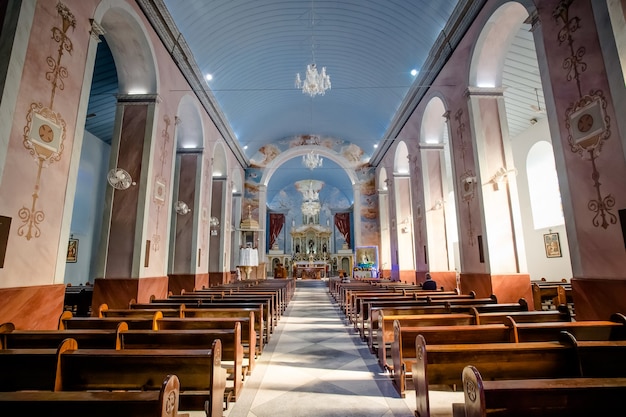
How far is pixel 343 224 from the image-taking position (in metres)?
22.0

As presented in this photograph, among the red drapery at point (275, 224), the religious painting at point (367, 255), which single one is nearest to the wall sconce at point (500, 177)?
the religious painting at point (367, 255)

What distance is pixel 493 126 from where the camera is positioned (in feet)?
19.2

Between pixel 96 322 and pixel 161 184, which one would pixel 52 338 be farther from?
pixel 161 184

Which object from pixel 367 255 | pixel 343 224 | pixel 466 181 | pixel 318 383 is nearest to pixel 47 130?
pixel 318 383

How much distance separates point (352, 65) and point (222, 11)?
4.10 metres

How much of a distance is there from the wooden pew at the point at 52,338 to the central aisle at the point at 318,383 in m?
1.03

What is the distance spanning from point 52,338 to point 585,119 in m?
5.37

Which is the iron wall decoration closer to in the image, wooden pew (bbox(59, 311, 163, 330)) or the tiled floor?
wooden pew (bbox(59, 311, 163, 330))

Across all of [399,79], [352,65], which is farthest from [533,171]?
[352,65]

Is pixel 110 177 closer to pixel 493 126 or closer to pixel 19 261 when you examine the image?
pixel 19 261

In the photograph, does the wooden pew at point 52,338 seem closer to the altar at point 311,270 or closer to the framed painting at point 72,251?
the framed painting at point 72,251

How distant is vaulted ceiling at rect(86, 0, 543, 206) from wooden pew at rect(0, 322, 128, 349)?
5466mm

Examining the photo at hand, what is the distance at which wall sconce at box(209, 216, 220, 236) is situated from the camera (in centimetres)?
1003

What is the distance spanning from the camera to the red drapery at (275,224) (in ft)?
72.9
